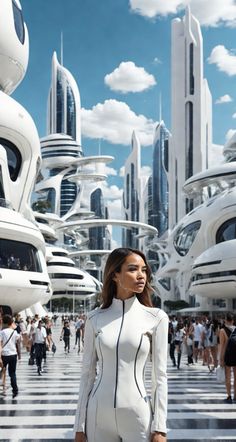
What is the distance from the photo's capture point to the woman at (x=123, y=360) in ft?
9.45

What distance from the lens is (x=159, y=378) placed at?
9.78 feet

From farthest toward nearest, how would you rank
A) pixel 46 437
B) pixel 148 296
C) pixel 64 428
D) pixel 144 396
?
pixel 64 428
pixel 46 437
pixel 148 296
pixel 144 396

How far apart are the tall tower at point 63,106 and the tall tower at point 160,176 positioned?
21.7 m

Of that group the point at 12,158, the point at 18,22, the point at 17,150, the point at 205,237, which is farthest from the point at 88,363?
the point at 205,237

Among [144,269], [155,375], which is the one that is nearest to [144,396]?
[155,375]

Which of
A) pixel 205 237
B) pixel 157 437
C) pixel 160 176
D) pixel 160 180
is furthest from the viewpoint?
pixel 160 180

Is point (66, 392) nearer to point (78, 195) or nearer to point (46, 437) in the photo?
point (46, 437)

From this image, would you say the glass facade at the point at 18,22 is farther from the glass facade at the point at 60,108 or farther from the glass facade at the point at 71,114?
the glass facade at the point at 60,108

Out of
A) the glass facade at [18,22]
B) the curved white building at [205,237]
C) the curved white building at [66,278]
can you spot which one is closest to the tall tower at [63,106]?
the curved white building at [66,278]

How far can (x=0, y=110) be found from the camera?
39469 millimetres

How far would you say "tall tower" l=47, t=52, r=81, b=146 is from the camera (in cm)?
16050

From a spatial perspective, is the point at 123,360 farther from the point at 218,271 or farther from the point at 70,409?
the point at 218,271

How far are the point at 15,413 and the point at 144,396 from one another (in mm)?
7022

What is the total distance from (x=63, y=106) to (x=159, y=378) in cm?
16169
